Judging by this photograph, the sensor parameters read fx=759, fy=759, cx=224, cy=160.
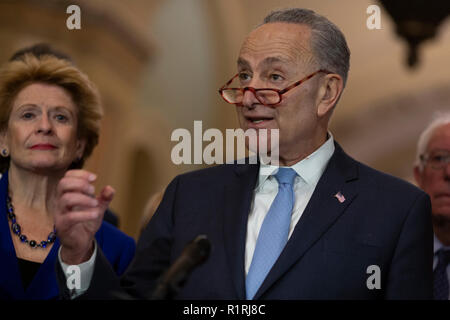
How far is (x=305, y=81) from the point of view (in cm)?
214

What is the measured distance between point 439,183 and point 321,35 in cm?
109

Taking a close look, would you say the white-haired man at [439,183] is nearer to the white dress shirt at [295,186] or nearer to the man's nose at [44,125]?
the white dress shirt at [295,186]

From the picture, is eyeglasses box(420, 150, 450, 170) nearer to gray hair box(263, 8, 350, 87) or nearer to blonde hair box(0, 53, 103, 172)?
gray hair box(263, 8, 350, 87)

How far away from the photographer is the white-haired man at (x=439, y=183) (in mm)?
2807

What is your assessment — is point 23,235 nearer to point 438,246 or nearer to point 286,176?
point 286,176

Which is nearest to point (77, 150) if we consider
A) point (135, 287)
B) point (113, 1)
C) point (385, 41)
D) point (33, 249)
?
point (33, 249)

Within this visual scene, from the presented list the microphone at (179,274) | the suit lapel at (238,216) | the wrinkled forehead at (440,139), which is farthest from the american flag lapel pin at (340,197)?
the wrinkled forehead at (440,139)

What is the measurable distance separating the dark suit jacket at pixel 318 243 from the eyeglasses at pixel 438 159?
3.15 ft

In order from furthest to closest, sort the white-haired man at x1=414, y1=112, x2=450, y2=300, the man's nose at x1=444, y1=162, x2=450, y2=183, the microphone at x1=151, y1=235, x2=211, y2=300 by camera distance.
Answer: the man's nose at x1=444, y1=162, x2=450, y2=183 → the white-haired man at x1=414, y1=112, x2=450, y2=300 → the microphone at x1=151, y1=235, x2=211, y2=300

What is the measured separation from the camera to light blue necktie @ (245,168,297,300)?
1.96 metres

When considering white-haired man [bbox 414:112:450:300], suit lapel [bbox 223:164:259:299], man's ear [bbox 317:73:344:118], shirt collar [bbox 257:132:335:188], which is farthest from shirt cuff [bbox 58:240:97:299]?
white-haired man [bbox 414:112:450:300]

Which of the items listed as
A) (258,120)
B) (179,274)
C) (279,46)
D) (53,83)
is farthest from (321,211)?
(53,83)

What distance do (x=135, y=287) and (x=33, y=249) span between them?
2.35 feet
